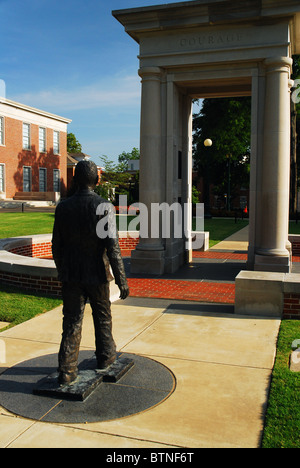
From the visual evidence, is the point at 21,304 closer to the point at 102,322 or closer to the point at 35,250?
the point at 102,322

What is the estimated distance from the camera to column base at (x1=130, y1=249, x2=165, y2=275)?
34.5ft

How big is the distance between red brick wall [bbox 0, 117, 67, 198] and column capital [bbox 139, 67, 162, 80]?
33.2 m

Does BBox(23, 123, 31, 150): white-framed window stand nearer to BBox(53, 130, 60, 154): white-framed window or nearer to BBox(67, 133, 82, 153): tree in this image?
BBox(53, 130, 60, 154): white-framed window

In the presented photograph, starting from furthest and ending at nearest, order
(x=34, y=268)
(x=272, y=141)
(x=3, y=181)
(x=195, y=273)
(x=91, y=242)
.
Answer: (x=3, y=181), (x=195, y=273), (x=272, y=141), (x=34, y=268), (x=91, y=242)

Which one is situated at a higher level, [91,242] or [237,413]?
[91,242]

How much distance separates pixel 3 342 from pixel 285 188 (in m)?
6.87

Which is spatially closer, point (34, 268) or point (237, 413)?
point (237, 413)

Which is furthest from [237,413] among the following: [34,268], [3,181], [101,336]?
[3,181]

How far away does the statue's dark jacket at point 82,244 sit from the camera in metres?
4.26

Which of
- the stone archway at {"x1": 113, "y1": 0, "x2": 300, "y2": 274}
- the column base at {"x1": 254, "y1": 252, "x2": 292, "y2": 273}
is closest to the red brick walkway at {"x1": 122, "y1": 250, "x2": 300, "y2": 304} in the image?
the column base at {"x1": 254, "y1": 252, "x2": 292, "y2": 273}

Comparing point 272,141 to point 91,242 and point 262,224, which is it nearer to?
point 262,224

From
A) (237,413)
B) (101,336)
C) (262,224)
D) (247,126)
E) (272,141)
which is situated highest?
(247,126)

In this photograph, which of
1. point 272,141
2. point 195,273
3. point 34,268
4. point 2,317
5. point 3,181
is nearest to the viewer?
point 2,317

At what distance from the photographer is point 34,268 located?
26.9ft
